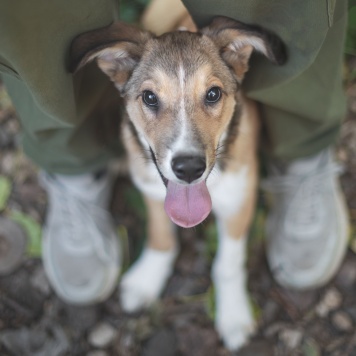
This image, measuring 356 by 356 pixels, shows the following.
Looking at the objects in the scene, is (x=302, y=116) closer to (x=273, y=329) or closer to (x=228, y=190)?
(x=228, y=190)

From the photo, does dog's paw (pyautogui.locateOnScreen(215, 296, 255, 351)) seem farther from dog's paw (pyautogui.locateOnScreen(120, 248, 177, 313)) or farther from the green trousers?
the green trousers

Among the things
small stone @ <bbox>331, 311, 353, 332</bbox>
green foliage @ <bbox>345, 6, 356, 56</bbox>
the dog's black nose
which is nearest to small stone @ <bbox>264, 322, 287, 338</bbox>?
small stone @ <bbox>331, 311, 353, 332</bbox>

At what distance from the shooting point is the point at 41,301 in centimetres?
285

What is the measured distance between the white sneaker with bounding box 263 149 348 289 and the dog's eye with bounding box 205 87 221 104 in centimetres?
89

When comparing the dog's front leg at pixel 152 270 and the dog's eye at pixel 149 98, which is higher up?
the dog's eye at pixel 149 98

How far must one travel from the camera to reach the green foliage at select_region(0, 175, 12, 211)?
3.14m

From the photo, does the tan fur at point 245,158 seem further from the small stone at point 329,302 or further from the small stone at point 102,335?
the small stone at point 102,335

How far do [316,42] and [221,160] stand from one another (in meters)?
0.72

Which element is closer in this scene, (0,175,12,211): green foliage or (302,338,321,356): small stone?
(302,338,321,356): small stone

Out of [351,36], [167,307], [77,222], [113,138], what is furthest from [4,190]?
[351,36]

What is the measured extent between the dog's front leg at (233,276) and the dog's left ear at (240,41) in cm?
62

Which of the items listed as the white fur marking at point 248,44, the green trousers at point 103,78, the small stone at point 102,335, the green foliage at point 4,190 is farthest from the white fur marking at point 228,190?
the green foliage at point 4,190

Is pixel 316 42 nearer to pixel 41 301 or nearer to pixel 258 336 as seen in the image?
pixel 258 336

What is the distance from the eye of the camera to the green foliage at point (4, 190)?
10.3 ft
